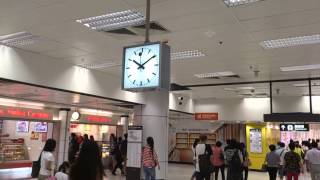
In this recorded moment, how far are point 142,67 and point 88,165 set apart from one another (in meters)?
2.14

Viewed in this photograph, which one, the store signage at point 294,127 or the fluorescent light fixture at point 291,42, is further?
the store signage at point 294,127

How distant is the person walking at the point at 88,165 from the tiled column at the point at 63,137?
43.5ft

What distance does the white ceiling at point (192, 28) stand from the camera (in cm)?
463

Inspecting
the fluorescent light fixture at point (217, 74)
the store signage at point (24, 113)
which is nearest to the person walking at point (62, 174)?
the fluorescent light fixture at point (217, 74)

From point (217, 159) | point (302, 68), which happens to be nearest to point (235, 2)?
point (302, 68)

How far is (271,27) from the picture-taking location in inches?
211

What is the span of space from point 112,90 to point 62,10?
190 inches

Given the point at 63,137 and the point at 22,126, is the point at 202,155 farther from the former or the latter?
the point at 22,126

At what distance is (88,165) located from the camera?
1877mm

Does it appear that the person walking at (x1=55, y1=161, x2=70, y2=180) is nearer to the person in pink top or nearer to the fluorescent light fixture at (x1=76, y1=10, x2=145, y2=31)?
the fluorescent light fixture at (x1=76, y1=10, x2=145, y2=31)

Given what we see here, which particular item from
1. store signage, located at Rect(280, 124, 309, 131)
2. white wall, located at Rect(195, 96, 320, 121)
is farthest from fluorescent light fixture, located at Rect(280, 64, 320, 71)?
store signage, located at Rect(280, 124, 309, 131)

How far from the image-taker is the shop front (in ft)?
44.4

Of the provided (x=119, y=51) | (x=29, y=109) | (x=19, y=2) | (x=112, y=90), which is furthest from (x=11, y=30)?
(x=29, y=109)

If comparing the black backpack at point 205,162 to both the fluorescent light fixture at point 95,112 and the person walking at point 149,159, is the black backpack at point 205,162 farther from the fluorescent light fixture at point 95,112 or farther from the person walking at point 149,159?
the fluorescent light fixture at point 95,112
